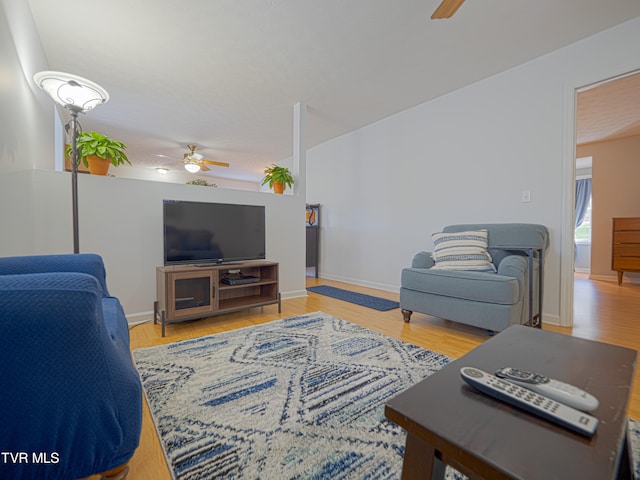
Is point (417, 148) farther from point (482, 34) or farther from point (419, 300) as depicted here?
point (419, 300)

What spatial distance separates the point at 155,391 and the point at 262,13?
8.39 ft

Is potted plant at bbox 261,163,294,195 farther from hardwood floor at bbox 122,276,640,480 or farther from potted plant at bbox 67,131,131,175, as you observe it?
potted plant at bbox 67,131,131,175

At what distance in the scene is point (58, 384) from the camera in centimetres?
64

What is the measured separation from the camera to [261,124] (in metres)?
4.30

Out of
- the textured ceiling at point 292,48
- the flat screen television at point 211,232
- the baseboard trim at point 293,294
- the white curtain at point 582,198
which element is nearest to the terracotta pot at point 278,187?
the flat screen television at point 211,232

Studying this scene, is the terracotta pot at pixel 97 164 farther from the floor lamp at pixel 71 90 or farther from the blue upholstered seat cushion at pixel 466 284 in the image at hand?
the blue upholstered seat cushion at pixel 466 284

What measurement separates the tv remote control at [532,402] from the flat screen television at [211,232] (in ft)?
7.73

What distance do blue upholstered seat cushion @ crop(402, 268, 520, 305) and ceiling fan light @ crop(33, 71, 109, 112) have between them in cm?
270

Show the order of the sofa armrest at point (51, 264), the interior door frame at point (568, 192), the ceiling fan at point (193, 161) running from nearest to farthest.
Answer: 1. the sofa armrest at point (51, 264)
2. the interior door frame at point (568, 192)
3. the ceiling fan at point (193, 161)

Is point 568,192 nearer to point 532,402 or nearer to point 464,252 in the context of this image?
point 464,252

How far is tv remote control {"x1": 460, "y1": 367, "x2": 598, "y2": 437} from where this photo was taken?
57cm

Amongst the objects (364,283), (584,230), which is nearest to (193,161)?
(364,283)

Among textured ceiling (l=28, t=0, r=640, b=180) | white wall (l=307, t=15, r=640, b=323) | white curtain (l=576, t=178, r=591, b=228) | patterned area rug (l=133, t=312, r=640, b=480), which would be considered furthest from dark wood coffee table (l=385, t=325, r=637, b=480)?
white curtain (l=576, t=178, r=591, b=228)

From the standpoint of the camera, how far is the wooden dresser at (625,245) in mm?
4219
